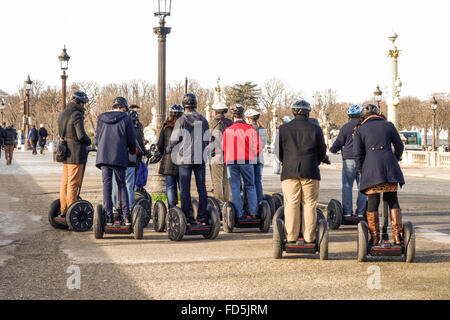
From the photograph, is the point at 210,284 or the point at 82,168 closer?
the point at 210,284

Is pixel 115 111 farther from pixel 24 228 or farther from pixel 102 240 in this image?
pixel 24 228

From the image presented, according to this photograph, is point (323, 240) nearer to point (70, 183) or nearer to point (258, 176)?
point (258, 176)

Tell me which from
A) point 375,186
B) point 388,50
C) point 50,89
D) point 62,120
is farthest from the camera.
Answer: point 50,89

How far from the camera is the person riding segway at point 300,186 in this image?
778 centimetres

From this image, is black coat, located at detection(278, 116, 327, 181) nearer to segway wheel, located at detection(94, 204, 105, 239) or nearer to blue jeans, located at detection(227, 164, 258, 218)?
blue jeans, located at detection(227, 164, 258, 218)

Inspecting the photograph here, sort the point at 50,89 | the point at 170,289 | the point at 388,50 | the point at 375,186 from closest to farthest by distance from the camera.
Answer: the point at 170,289 → the point at 375,186 → the point at 388,50 → the point at 50,89

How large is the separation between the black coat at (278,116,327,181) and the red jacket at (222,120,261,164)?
2.13m

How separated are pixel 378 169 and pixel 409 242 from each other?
0.82 m

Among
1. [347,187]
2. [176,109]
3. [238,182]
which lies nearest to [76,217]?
[176,109]

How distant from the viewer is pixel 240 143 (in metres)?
9.99

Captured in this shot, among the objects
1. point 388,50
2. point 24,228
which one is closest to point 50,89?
point 388,50

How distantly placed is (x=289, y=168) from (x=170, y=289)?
2204 mm

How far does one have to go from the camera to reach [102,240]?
9328 millimetres
